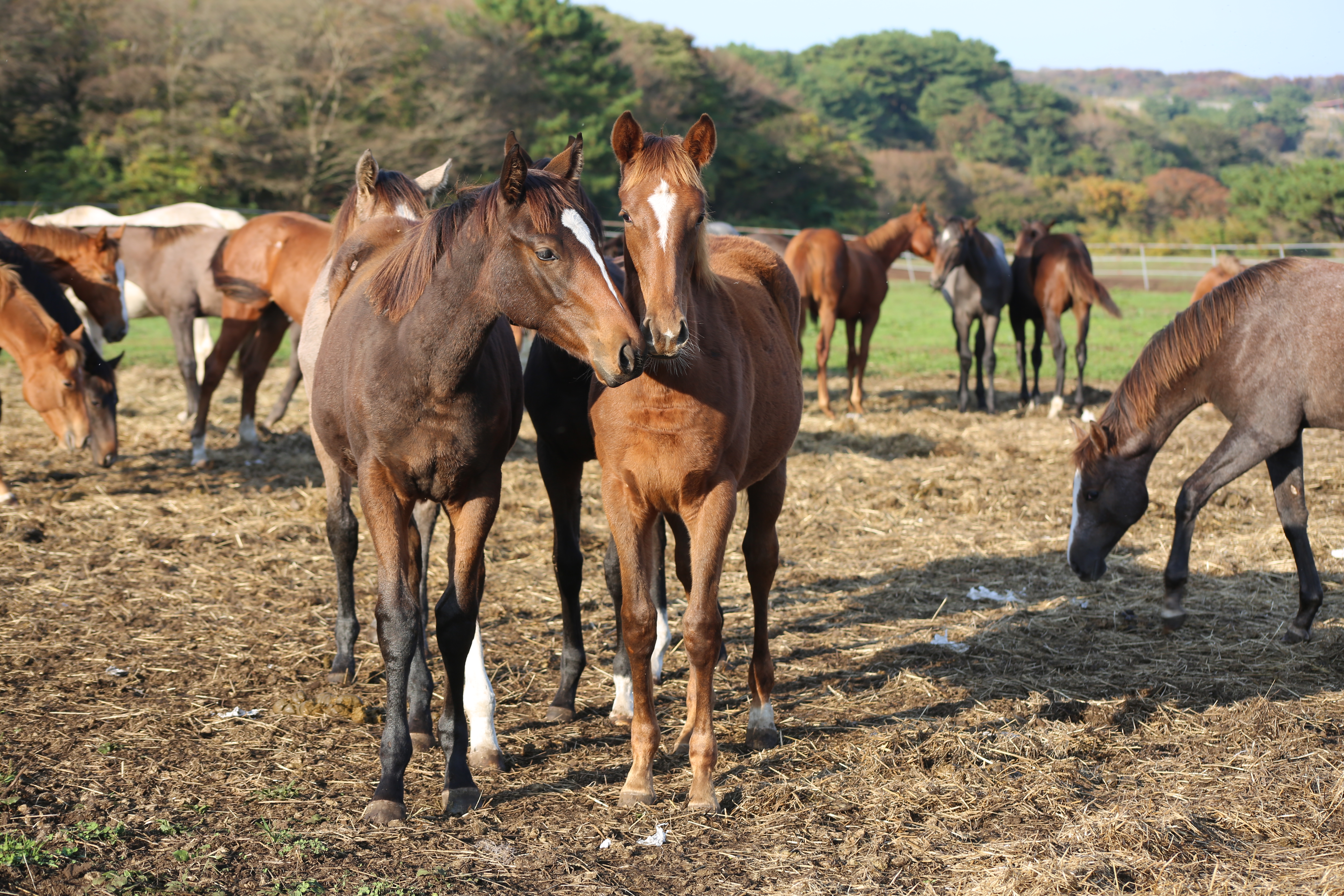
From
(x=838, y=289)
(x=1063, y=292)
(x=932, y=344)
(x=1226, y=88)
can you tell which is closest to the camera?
(x=838, y=289)

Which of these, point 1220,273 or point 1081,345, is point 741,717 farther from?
point 1220,273

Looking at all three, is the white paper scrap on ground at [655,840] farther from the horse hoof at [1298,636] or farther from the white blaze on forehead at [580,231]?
the horse hoof at [1298,636]

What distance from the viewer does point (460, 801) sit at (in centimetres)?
327

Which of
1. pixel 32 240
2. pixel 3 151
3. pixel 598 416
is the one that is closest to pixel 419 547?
pixel 598 416

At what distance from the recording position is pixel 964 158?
83375 mm

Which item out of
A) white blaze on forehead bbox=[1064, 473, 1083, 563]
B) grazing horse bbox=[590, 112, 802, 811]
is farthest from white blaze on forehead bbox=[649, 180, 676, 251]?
white blaze on forehead bbox=[1064, 473, 1083, 563]

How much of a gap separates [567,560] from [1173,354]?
3.44 meters

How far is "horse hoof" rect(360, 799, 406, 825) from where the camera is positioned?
3129 mm

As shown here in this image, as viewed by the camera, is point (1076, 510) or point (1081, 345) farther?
point (1081, 345)

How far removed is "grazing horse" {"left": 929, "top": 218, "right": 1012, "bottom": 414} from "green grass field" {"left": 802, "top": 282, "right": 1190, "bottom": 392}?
551 millimetres

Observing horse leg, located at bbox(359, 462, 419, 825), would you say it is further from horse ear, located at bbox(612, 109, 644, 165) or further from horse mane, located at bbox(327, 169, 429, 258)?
horse mane, located at bbox(327, 169, 429, 258)

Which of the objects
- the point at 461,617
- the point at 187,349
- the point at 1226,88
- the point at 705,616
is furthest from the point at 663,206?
the point at 1226,88

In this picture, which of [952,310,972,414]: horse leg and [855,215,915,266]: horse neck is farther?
[855,215,915,266]: horse neck

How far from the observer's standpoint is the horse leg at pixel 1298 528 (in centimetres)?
500
